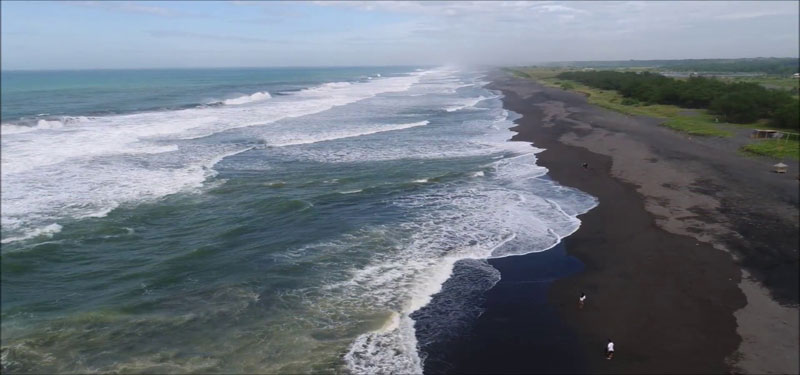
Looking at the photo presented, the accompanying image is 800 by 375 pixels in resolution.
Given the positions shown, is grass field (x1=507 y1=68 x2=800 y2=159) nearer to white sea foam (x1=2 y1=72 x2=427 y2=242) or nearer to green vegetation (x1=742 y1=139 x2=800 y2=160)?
green vegetation (x1=742 y1=139 x2=800 y2=160)

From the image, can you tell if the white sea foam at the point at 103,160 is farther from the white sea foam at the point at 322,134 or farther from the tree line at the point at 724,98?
the tree line at the point at 724,98

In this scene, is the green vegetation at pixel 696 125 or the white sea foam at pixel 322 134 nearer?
the green vegetation at pixel 696 125

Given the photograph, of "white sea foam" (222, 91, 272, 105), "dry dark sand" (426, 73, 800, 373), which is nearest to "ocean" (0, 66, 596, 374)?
"dry dark sand" (426, 73, 800, 373)

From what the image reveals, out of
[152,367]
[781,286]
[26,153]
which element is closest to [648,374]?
[781,286]

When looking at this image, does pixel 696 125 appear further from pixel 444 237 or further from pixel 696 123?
Answer: pixel 444 237

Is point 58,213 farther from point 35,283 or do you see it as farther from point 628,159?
point 628,159

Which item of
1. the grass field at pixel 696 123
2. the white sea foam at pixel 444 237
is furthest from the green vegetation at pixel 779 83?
the white sea foam at pixel 444 237

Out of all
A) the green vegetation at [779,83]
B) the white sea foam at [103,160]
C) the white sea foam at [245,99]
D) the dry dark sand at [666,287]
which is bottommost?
the dry dark sand at [666,287]

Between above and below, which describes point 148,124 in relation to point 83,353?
above
